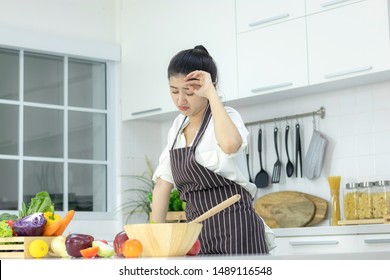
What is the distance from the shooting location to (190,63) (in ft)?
8.45

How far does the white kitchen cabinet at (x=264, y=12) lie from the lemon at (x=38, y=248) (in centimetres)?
273

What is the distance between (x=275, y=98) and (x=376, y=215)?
109cm

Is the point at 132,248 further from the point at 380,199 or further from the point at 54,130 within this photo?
the point at 54,130

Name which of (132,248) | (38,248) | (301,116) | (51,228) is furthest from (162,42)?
(132,248)

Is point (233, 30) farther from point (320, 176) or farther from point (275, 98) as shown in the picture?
point (320, 176)

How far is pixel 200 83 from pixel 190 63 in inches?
6.7

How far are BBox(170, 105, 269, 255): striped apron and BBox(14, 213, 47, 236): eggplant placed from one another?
0.49 m

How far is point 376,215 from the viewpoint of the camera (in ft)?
14.1

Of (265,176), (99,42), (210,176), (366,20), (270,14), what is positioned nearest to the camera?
(210,176)

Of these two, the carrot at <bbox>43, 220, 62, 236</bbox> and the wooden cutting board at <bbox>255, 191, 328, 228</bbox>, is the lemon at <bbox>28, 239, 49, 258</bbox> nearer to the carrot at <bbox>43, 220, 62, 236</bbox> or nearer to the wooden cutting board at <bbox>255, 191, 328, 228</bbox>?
the carrot at <bbox>43, 220, 62, 236</bbox>

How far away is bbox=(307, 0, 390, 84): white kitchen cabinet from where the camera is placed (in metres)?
4.18

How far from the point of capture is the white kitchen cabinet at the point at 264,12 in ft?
15.2

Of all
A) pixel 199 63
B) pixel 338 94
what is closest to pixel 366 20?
pixel 338 94

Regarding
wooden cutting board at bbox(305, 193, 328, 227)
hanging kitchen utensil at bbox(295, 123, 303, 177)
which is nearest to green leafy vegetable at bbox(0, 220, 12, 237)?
wooden cutting board at bbox(305, 193, 328, 227)
